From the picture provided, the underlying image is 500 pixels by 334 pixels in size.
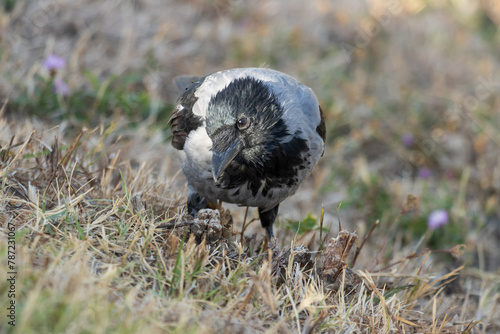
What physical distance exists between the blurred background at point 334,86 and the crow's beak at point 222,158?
29.5 inches

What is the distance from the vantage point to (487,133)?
225 inches

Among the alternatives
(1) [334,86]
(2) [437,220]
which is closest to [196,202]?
(2) [437,220]

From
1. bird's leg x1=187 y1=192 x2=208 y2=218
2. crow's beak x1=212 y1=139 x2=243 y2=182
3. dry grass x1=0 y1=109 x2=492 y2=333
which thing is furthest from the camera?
bird's leg x1=187 y1=192 x2=208 y2=218

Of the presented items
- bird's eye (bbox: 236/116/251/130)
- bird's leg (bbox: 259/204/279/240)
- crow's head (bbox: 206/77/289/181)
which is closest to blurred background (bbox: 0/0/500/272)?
bird's leg (bbox: 259/204/279/240)

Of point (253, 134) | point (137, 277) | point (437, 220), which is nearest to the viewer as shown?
point (137, 277)

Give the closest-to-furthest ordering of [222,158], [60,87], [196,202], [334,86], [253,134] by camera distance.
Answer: [222,158], [253,134], [196,202], [60,87], [334,86]

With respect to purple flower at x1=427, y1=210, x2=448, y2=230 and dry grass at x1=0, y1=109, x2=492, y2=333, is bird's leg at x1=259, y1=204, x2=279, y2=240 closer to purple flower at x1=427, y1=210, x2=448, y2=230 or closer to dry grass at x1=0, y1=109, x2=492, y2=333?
dry grass at x1=0, y1=109, x2=492, y2=333

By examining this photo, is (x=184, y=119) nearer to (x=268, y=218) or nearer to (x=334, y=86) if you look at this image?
(x=268, y=218)

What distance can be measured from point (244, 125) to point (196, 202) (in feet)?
2.35

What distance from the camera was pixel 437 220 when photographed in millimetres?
4527

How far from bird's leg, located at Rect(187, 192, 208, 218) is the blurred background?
6.4 inches

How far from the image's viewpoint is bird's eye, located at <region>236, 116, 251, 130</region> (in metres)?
2.80

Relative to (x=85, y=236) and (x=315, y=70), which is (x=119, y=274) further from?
(x=315, y=70)

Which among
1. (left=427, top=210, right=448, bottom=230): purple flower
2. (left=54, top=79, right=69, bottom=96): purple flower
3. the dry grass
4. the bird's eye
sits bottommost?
(left=427, top=210, right=448, bottom=230): purple flower
